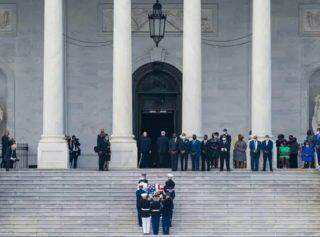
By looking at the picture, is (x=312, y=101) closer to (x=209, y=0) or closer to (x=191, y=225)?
(x=209, y=0)

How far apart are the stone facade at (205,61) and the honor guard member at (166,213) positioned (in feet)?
58.0

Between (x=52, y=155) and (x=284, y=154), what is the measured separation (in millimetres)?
11968

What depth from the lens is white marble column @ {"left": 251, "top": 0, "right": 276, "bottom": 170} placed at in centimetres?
5700

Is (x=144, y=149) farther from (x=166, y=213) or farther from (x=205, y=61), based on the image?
(x=166, y=213)

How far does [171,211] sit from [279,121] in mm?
18714

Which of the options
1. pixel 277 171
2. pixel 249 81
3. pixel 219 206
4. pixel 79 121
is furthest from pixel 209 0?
pixel 219 206

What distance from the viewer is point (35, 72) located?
6525 cm

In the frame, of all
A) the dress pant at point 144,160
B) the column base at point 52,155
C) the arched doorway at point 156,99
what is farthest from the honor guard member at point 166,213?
the arched doorway at point 156,99

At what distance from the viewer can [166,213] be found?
157 ft

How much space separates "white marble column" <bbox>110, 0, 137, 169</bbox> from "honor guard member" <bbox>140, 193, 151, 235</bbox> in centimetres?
884

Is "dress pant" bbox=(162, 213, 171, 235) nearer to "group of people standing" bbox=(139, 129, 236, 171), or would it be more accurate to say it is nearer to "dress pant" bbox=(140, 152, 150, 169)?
"group of people standing" bbox=(139, 129, 236, 171)

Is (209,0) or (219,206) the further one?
(209,0)

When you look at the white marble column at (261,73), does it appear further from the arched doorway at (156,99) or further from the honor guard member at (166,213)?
the honor guard member at (166,213)

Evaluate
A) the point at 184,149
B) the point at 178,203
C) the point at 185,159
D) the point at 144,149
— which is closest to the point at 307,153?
the point at 185,159
